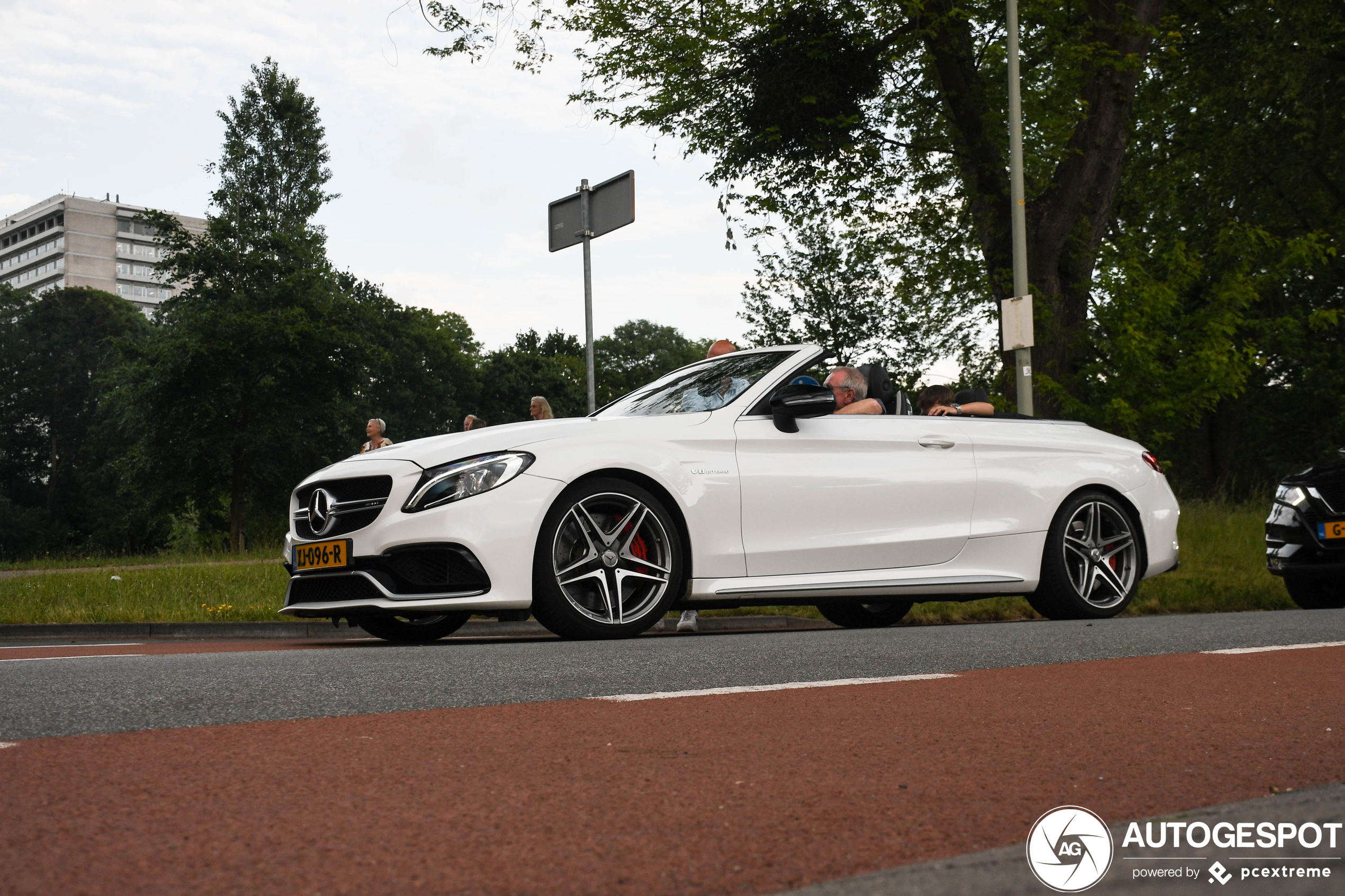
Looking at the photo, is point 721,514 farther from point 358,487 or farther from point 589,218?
point 589,218

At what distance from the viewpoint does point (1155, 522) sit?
327 inches

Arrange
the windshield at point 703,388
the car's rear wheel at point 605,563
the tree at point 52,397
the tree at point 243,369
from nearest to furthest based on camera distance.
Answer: the car's rear wheel at point 605,563, the windshield at point 703,388, the tree at point 243,369, the tree at point 52,397

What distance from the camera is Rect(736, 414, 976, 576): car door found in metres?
6.81

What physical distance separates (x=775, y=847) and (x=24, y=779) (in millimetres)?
1629

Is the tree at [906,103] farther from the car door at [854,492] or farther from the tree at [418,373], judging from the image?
the tree at [418,373]

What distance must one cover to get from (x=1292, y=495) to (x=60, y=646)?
358 inches

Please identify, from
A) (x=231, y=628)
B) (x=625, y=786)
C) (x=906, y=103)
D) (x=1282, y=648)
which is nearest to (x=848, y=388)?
(x=1282, y=648)

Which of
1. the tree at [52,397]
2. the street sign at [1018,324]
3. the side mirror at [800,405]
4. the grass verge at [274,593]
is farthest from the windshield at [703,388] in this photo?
the tree at [52,397]

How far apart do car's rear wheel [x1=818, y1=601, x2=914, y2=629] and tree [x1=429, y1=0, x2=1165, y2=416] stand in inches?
255

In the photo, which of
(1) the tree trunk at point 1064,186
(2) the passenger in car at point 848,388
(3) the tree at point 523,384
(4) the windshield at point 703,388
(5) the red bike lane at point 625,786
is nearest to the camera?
(5) the red bike lane at point 625,786

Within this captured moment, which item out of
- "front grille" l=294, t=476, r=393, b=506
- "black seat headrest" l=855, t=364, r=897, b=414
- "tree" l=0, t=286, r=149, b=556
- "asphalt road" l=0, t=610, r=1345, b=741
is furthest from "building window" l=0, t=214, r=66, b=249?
"asphalt road" l=0, t=610, r=1345, b=741

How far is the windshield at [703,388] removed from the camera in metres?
7.14

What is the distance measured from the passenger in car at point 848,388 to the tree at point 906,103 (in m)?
7.49

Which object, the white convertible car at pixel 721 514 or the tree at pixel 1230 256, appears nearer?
the white convertible car at pixel 721 514
